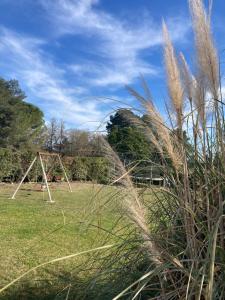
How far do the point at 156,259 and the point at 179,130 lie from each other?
0.85 meters

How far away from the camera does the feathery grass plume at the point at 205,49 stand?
89.0 inches

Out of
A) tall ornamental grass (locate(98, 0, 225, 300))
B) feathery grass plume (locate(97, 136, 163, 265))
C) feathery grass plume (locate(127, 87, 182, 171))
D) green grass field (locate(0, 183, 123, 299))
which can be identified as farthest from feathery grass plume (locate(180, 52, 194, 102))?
green grass field (locate(0, 183, 123, 299))

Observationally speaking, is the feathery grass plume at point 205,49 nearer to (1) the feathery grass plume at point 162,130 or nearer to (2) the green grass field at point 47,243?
(1) the feathery grass plume at point 162,130

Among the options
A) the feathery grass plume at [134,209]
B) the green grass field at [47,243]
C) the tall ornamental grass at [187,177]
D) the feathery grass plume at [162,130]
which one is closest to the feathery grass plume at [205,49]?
the tall ornamental grass at [187,177]

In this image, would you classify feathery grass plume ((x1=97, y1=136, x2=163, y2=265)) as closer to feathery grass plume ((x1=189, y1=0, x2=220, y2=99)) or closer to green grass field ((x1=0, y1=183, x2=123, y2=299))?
green grass field ((x1=0, y1=183, x2=123, y2=299))

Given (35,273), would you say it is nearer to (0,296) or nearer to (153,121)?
(0,296)

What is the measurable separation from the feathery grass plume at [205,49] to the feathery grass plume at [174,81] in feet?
0.54

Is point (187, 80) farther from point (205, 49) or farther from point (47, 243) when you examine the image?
point (47, 243)

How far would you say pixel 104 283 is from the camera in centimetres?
270

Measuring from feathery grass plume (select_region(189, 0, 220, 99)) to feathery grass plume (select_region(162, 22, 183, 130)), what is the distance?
0.54 feet

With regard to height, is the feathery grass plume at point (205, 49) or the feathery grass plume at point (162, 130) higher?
the feathery grass plume at point (205, 49)

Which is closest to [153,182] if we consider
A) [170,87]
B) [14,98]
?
[170,87]

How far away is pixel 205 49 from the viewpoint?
2258 mm

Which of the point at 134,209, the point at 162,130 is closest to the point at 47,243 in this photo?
the point at 162,130
